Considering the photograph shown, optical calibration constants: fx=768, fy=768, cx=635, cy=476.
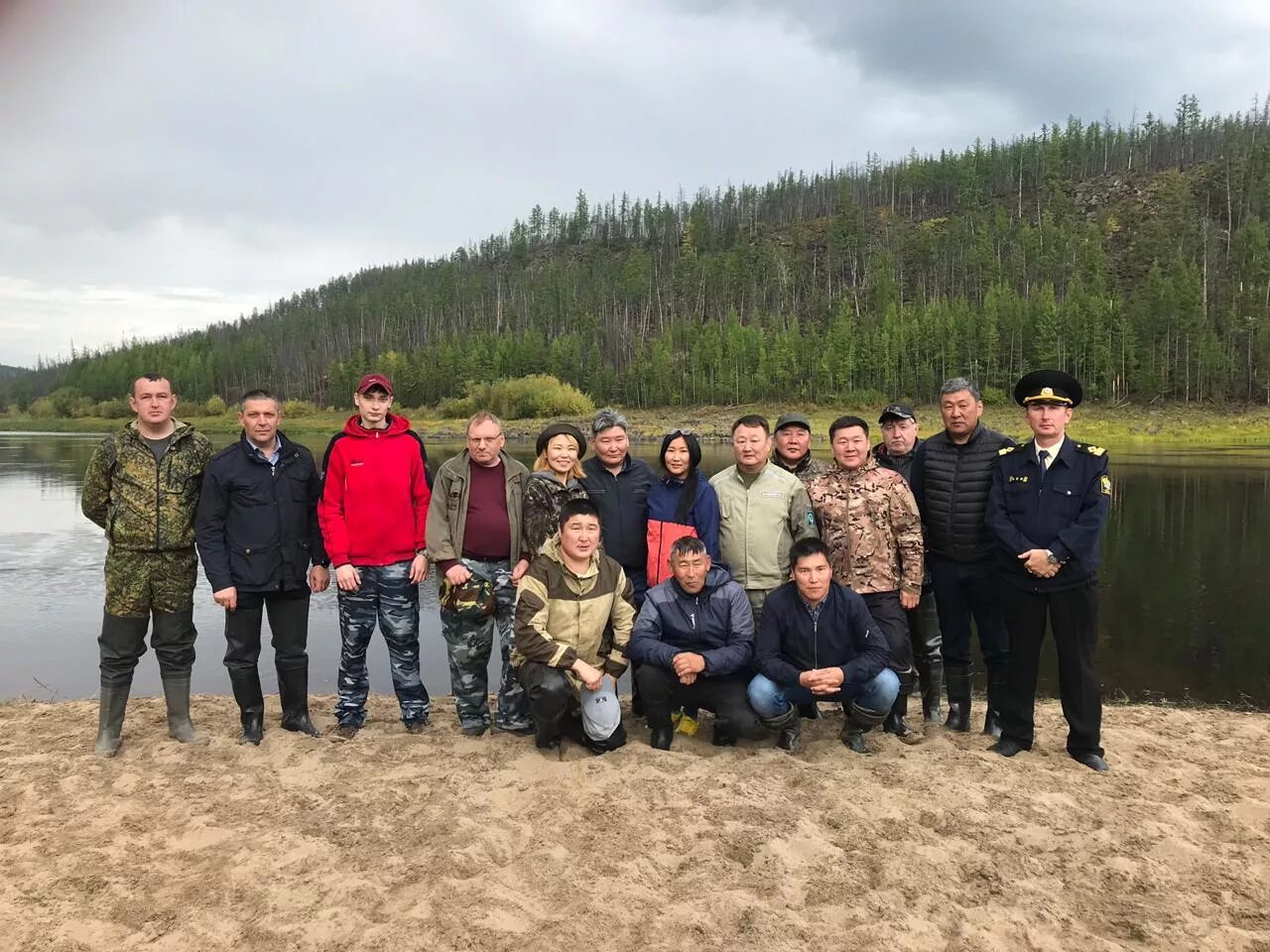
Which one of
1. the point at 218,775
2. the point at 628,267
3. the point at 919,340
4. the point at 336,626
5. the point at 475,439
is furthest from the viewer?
the point at 628,267

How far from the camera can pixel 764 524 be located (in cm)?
523

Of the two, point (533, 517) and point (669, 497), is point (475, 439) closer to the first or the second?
point (533, 517)

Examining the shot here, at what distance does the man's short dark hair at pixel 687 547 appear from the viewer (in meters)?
4.82

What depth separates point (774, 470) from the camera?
5.26 meters

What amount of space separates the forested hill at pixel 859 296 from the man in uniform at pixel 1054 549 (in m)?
58.3

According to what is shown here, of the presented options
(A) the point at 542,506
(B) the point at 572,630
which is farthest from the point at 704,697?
(A) the point at 542,506

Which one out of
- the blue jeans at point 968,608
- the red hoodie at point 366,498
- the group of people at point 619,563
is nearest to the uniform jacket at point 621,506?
the group of people at point 619,563

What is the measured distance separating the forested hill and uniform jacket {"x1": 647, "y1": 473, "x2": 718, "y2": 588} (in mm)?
59286

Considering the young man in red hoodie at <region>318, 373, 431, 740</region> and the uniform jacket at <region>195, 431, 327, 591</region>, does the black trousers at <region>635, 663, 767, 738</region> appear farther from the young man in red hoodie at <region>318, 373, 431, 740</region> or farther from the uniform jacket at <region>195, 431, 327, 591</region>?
the uniform jacket at <region>195, 431, 327, 591</region>

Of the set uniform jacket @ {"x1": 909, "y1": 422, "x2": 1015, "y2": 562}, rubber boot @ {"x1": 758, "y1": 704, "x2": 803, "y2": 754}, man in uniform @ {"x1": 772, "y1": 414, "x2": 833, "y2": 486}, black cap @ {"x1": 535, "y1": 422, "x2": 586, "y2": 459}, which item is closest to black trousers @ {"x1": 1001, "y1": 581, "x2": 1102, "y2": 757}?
uniform jacket @ {"x1": 909, "y1": 422, "x2": 1015, "y2": 562}

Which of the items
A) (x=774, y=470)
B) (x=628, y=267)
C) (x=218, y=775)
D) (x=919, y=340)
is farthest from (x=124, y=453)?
(x=628, y=267)

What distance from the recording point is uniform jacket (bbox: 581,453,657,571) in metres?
5.34

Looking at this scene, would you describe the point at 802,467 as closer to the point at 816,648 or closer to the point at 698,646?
the point at 816,648

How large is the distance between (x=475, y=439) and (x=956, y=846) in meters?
3.59
